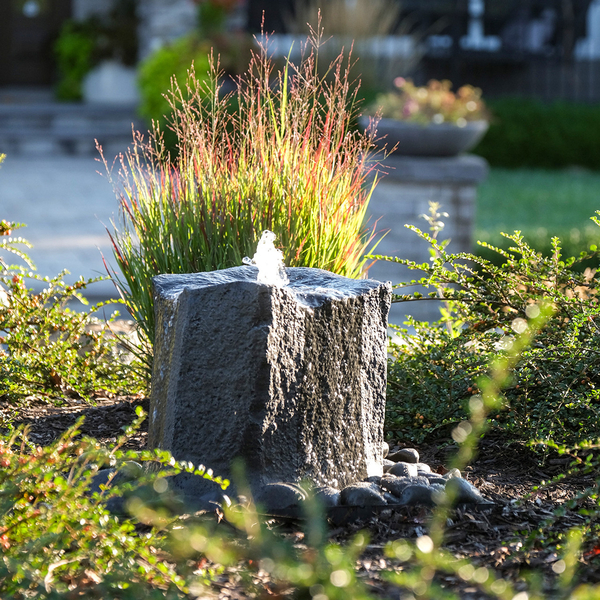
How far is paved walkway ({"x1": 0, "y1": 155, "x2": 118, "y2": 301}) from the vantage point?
6.61 meters

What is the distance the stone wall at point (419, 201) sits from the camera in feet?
20.4

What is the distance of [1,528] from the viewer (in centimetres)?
181

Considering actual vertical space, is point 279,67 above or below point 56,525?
above

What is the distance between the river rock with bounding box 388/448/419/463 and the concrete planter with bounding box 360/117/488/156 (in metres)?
4.01

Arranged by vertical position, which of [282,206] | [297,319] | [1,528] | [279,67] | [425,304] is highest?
[279,67]

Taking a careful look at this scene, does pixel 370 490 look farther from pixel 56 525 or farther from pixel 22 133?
pixel 22 133

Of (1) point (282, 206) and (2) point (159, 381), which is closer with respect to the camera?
(2) point (159, 381)

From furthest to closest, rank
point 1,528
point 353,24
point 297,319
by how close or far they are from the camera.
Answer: point 353,24, point 297,319, point 1,528

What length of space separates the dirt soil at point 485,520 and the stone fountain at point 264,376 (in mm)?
217

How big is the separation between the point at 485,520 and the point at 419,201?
168 inches

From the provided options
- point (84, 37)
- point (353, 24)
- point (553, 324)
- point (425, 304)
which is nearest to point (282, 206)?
point (553, 324)

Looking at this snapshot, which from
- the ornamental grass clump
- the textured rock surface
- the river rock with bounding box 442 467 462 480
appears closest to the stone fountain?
the textured rock surface

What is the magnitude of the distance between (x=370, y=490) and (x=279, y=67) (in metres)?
10.7

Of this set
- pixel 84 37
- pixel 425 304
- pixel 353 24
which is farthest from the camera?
pixel 84 37
